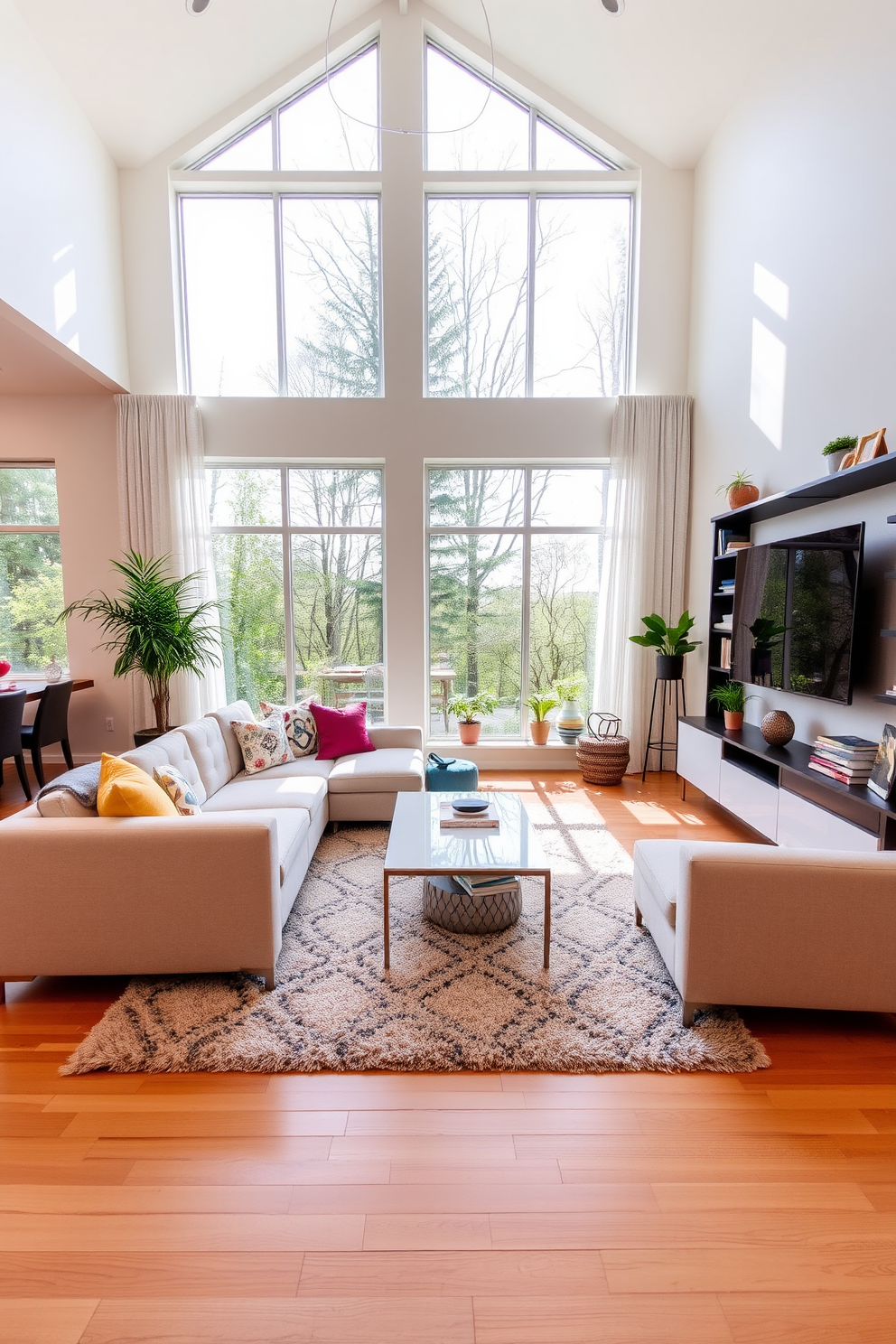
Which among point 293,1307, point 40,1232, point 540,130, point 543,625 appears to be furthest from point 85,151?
point 293,1307

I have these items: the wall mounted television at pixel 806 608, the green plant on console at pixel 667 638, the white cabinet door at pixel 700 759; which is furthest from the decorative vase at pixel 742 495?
the white cabinet door at pixel 700 759

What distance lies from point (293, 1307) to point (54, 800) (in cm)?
173

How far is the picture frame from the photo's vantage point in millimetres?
2832

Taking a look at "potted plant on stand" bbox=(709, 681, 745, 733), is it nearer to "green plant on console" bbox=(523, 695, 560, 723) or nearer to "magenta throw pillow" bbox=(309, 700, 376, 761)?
"green plant on console" bbox=(523, 695, 560, 723)

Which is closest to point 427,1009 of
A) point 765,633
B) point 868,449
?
point 765,633

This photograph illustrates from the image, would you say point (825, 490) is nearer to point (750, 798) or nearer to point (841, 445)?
point (841, 445)

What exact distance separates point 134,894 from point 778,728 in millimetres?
3283

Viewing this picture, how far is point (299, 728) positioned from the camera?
4355mm

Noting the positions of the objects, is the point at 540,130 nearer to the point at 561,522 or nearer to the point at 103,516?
the point at 561,522

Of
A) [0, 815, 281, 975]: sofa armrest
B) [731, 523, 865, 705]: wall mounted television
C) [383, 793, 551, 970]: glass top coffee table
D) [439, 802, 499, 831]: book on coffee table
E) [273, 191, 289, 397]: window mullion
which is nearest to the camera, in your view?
[0, 815, 281, 975]: sofa armrest

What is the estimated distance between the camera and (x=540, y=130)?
5254 mm

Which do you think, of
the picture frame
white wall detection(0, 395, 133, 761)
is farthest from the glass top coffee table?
white wall detection(0, 395, 133, 761)

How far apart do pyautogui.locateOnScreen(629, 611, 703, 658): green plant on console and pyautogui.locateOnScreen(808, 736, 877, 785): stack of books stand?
1943 mm

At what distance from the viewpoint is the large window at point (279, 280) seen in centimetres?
525
